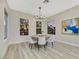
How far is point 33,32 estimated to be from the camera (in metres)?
Answer: 9.70

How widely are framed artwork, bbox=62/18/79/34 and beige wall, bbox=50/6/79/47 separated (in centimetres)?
32

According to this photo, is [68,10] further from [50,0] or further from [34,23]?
[34,23]

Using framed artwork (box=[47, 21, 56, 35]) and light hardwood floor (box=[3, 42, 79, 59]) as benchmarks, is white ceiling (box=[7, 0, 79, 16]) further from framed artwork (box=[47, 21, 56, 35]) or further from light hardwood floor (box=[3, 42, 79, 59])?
framed artwork (box=[47, 21, 56, 35])

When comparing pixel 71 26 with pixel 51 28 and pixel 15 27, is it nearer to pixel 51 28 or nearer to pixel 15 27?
pixel 51 28

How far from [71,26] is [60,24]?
162 cm

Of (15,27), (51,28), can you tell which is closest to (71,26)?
(51,28)

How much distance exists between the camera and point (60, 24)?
27.5 feet

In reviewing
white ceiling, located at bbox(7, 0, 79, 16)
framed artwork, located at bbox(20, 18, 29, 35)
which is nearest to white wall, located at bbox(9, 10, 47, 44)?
framed artwork, located at bbox(20, 18, 29, 35)

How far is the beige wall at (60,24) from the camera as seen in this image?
6.48 m

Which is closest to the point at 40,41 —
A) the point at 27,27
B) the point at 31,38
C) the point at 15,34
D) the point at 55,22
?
the point at 31,38

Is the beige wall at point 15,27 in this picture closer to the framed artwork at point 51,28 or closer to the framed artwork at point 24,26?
the framed artwork at point 24,26

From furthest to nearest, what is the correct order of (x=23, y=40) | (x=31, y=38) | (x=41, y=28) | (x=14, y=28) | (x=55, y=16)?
1. (x=41, y=28)
2. (x=55, y=16)
3. (x=23, y=40)
4. (x=14, y=28)
5. (x=31, y=38)

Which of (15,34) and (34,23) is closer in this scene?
(15,34)

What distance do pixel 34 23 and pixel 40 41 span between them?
4805 millimetres
